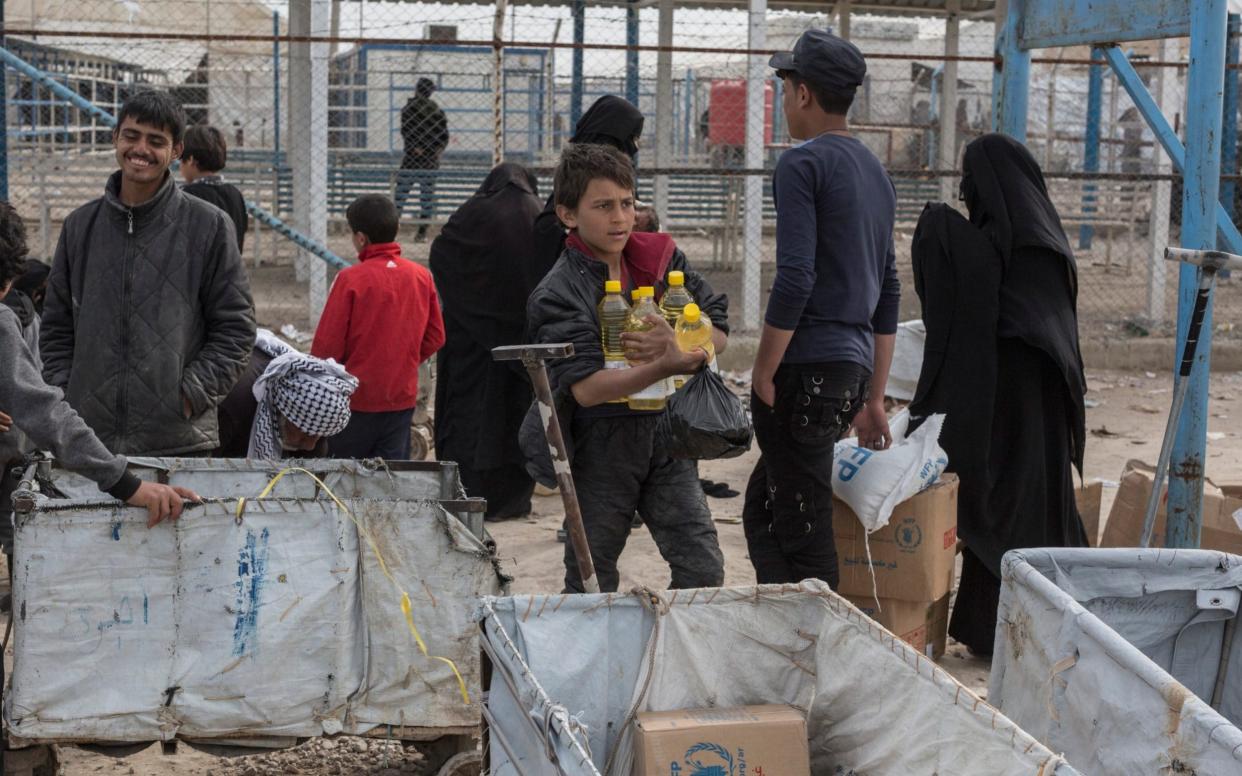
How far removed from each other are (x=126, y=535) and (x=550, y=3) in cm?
1302

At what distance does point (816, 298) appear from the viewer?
3.89 m

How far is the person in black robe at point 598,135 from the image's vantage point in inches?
198

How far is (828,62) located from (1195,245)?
2070mm

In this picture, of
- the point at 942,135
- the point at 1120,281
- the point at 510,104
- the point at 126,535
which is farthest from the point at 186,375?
the point at 510,104

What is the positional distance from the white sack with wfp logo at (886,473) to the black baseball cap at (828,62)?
1.10 m

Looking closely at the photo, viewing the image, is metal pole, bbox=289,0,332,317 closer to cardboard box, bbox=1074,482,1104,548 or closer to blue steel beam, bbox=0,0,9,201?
blue steel beam, bbox=0,0,9,201

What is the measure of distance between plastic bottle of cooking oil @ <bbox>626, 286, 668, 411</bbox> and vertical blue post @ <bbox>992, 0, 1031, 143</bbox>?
3.13 metres

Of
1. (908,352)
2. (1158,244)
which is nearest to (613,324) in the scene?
(908,352)

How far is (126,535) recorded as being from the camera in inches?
131

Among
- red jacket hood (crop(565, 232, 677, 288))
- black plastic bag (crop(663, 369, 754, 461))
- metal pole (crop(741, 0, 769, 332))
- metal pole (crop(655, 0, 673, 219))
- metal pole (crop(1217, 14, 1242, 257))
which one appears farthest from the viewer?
metal pole (crop(655, 0, 673, 219))

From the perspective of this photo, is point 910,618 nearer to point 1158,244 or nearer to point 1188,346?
point 1188,346

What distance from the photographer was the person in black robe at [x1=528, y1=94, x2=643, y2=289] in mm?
5023

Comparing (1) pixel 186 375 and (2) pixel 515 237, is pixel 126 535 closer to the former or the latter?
(1) pixel 186 375

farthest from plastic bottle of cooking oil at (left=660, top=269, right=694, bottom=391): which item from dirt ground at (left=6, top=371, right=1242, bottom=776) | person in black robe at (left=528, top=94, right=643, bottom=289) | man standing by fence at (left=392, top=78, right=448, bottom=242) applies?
man standing by fence at (left=392, top=78, right=448, bottom=242)
